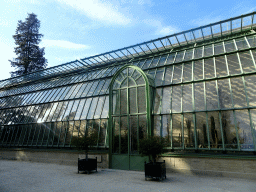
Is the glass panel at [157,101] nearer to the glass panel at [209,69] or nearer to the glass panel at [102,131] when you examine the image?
the glass panel at [209,69]

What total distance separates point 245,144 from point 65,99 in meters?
19.0

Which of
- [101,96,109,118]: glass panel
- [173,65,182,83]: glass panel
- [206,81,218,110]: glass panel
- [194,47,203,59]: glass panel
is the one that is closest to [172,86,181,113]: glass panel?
[173,65,182,83]: glass panel

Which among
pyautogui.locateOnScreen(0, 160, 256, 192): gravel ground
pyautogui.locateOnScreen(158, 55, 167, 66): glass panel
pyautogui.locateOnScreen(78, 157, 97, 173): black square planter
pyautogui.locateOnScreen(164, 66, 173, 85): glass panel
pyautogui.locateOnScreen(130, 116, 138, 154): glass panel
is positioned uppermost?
pyautogui.locateOnScreen(158, 55, 167, 66): glass panel

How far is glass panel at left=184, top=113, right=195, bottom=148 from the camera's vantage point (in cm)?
1364

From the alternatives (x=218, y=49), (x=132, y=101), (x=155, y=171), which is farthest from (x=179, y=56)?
(x=155, y=171)

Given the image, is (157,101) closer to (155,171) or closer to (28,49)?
(155,171)

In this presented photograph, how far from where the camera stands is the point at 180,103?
50.0 feet

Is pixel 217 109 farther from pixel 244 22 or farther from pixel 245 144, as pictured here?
pixel 244 22

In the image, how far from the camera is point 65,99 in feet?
75.8

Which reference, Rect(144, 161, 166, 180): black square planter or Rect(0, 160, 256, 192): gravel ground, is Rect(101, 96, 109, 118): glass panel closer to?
Rect(0, 160, 256, 192): gravel ground

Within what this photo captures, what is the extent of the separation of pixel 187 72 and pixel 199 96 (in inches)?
117

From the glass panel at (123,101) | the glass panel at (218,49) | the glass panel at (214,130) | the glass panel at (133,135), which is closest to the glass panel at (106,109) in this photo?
the glass panel at (123,101)

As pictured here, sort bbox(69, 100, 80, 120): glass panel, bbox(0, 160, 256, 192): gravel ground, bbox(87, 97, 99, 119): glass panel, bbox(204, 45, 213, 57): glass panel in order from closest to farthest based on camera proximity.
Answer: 1. bbox(0, 160, 256, 192): gravel ground
2. bbox(204, 45, 213, 57): glass panel
3. bbox(87, 97, 99, 119): glass panel
4. bbox(69, 100, 80, 120): glass panel

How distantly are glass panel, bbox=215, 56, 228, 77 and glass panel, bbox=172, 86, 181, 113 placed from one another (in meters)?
3.36
